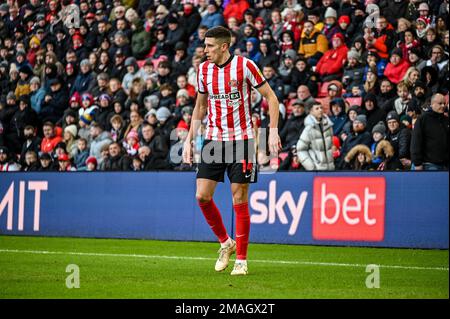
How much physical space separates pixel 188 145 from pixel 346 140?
597 centimetres

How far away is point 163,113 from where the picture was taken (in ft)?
57.6

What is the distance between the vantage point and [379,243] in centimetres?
1292

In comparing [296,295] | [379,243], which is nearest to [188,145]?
[296,295]

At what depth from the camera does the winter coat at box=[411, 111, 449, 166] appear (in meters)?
13.0

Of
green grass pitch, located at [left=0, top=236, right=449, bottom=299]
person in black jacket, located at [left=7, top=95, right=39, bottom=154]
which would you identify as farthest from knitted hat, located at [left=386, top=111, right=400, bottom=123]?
person in black jacket, located at [left=7, top=95, right=39, bottom=154]

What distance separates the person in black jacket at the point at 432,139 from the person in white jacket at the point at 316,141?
1.93 metres

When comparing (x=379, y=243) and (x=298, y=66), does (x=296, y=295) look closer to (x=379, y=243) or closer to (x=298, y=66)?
(x=379, y=243)

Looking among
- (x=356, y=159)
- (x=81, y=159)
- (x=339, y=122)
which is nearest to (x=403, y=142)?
(x=356, y=159)

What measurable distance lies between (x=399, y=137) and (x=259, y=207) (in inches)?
92.4

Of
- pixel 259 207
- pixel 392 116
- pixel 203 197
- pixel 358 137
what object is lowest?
pixel 259 207

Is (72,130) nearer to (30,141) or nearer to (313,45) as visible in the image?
(30,141)

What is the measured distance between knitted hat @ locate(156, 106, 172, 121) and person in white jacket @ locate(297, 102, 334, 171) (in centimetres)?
337

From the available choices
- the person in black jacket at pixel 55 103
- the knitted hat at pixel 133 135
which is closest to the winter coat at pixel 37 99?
the person in black jacket at pixel 55 103

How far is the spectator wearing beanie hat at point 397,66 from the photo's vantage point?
1546 centimetres
